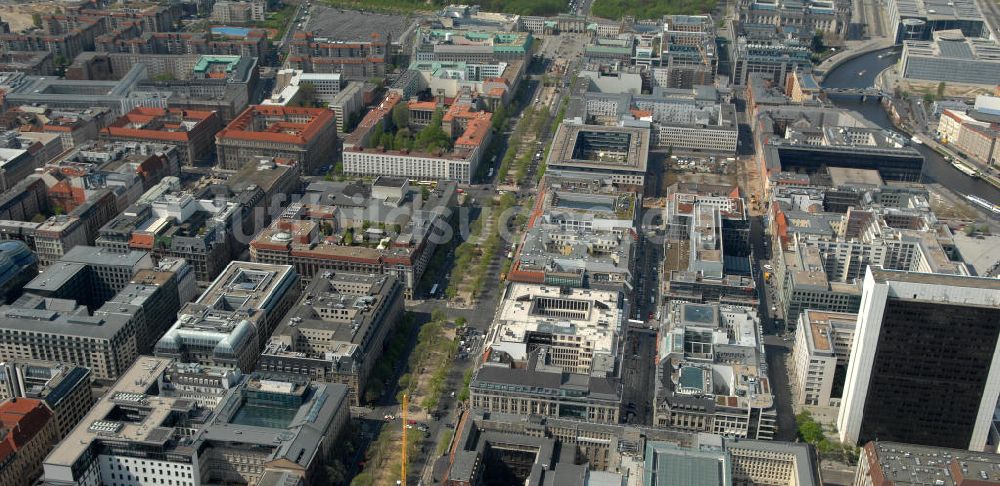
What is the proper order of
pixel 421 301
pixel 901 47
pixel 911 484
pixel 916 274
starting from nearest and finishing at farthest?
pixel 911 484 → pixel 916 274 → pixel 421 301 → pixel 901 47

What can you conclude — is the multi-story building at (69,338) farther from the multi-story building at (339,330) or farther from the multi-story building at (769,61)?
the multi-story building at (769,61)

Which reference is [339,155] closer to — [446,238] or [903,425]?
[446,238]

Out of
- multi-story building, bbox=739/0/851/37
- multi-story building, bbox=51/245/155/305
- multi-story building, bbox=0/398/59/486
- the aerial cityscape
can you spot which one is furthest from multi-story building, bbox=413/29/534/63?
multi-story building, bbox=0/398/59/486

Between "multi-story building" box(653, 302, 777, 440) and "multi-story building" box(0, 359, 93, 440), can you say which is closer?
"multi-story building" box(0, 359, 93, 440)

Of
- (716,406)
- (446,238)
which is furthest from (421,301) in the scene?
(716,406)

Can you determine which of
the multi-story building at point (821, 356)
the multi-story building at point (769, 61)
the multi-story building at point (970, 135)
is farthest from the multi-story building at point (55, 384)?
the multi-story building at point (769, 61)

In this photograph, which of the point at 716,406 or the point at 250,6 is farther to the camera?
the point at 250,6

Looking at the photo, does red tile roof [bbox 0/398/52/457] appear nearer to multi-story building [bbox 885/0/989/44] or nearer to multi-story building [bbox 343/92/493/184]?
multi-story building [bbox 343/92/493/184]
